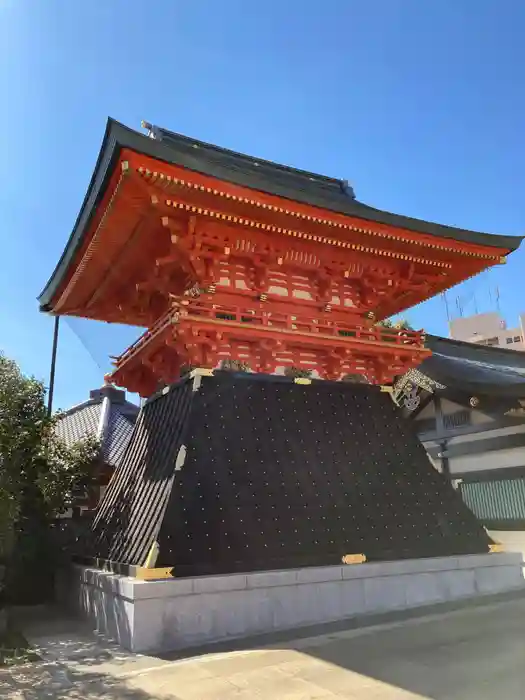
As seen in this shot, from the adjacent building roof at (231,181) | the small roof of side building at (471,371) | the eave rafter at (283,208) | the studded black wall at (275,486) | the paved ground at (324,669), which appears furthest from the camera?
the small roof of side building at (471,371)

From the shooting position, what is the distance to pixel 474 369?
15.9m

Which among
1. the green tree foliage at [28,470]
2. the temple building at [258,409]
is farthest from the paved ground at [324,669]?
the green tree foliage at [28,470]

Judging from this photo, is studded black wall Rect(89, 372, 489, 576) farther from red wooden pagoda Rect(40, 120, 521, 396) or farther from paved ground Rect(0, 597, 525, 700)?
paved ground Rect(0, 597, 525, 700)

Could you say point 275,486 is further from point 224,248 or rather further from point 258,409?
point 224,248

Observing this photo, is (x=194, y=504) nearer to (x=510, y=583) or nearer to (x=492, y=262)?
(x=510, y=583)

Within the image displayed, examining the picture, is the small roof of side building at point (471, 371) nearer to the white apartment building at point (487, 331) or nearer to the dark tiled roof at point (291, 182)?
the dark tiled roof at point (291, 182)

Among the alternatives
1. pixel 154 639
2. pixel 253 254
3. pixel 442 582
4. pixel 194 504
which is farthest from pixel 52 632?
pixel 253 254

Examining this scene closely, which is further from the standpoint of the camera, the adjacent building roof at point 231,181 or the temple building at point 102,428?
the temple building at point 102,428

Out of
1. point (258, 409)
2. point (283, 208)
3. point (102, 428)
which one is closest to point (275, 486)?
point (258, 409)

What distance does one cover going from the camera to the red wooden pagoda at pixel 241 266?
28.0 feet

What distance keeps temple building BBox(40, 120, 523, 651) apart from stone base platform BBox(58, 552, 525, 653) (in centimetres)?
3

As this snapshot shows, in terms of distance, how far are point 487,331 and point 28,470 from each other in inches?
2589

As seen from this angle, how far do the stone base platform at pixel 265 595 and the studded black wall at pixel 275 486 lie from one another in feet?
0.80

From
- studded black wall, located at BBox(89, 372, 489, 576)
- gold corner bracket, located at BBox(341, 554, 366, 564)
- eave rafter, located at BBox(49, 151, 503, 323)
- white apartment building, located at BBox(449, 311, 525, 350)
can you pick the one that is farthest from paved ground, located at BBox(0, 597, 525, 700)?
white apartment building, located at BBox(449, 311, 525, 350)
